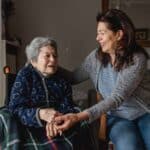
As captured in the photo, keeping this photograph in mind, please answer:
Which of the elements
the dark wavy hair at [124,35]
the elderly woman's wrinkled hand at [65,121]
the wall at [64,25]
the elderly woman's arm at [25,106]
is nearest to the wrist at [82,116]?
the elderly woman's wrinkled hand at [65,121]

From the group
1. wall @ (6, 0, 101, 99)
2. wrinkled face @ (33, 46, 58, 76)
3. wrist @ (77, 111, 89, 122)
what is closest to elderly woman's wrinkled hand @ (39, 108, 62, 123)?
wrist @ (77, 111, 89, 122)

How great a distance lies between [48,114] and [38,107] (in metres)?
0.16

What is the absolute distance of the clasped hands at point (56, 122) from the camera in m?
1.67

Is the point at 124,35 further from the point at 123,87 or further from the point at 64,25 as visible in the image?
the point at 64,25

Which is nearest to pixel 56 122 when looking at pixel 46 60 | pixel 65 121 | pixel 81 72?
pixel 65 121

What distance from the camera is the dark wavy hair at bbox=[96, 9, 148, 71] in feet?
6.23

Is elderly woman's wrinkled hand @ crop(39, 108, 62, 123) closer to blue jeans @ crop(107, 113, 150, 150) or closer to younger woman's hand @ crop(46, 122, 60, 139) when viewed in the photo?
younger woman's hand @ crop(46, 122, 60, 139)

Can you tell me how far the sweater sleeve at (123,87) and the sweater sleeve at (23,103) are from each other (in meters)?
0.27

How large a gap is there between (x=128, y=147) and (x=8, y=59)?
156 centimetres

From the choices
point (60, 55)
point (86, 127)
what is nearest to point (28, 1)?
point (60, 55)

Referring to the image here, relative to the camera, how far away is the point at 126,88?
1.80 metres

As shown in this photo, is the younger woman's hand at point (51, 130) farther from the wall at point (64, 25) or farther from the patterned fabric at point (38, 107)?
the wall at point (64, 25)

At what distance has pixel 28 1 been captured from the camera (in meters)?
3.33

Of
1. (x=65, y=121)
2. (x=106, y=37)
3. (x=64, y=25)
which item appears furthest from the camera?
(x=64, y=25)
